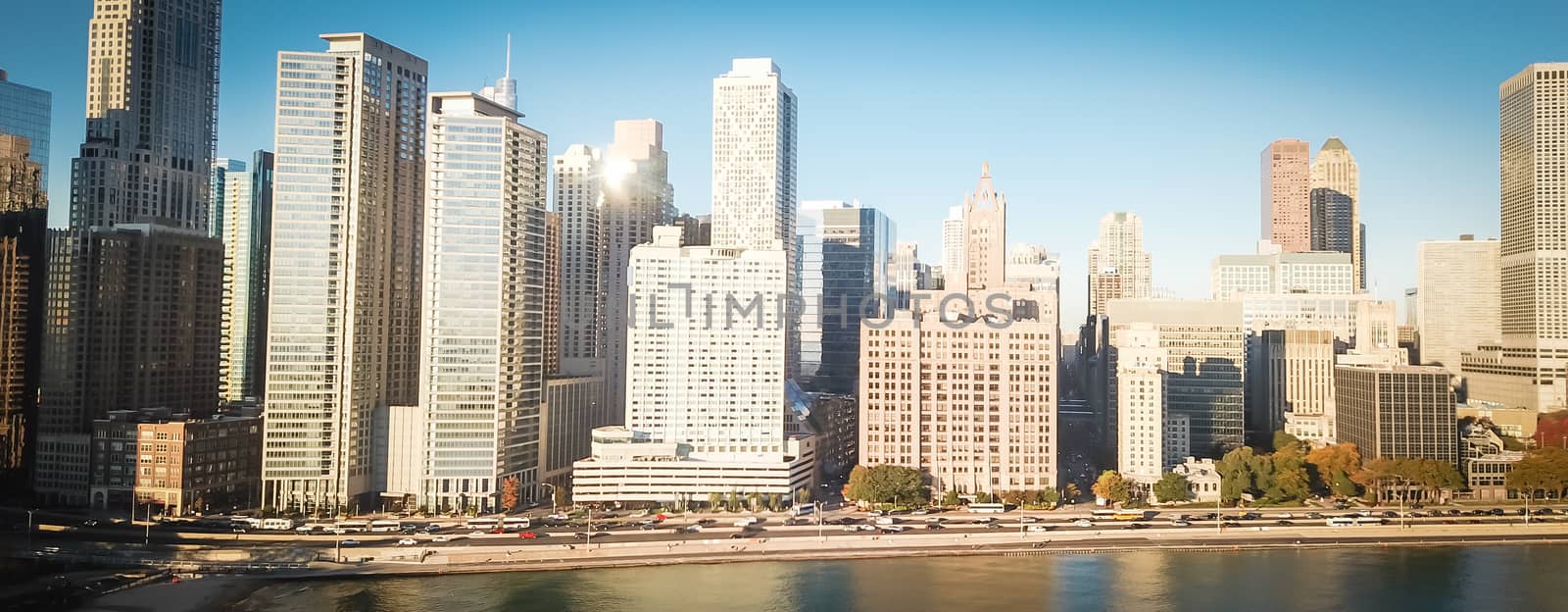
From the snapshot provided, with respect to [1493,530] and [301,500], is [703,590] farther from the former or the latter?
[1493,530]

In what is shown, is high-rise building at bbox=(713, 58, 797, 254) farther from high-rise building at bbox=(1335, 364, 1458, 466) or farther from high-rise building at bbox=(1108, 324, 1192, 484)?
high-rise building at bbox=(1335, 364, 1458, 466)

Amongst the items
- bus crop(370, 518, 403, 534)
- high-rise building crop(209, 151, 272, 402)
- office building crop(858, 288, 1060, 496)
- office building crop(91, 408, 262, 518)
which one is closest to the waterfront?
bus crop(370, 518, 403, 534)

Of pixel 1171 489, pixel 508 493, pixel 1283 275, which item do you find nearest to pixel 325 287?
pixel 508 493

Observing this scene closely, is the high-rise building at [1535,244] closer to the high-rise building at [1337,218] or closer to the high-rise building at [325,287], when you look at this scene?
the high-rise building at [1337,218]

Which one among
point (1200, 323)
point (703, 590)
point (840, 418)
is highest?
point (1200, 323)

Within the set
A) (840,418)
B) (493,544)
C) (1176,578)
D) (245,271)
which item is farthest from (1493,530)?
(245,271)

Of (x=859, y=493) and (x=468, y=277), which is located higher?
(x=468, y=277)

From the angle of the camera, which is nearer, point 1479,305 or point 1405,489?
point 1405,489
